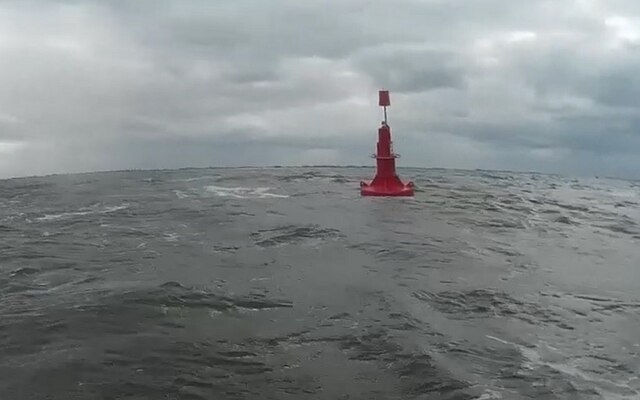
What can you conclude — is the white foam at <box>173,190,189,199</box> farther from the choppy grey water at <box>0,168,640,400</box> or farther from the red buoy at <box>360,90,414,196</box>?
the red buoy at <box>360,90,414,196</box>

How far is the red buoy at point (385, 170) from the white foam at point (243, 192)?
545 centimetres

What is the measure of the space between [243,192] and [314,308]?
87.4ft

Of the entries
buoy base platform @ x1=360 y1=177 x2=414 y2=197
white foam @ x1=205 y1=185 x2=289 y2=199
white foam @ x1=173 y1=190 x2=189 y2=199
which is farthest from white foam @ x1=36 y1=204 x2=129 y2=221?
buoy base platform @ x1=360 y1=177 x2=414 y2=197

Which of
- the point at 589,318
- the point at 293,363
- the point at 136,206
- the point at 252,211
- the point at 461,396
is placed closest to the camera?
the point at 461,396

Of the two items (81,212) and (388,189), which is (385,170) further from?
(81,212)

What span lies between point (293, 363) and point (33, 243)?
564 inches

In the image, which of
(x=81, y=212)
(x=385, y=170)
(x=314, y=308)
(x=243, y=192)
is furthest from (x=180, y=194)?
(x=314, y=308)

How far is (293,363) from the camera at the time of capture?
33.8 ft

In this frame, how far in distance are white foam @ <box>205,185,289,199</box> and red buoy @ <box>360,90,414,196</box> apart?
545cm

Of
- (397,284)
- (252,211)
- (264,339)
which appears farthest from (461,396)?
(252,211)

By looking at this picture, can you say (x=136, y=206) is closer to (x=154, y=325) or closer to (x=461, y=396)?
(x=154, y=325)

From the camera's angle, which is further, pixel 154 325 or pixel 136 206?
pixel 136 206

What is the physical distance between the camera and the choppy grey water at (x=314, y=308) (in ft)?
31.7

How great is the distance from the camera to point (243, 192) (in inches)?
1559
